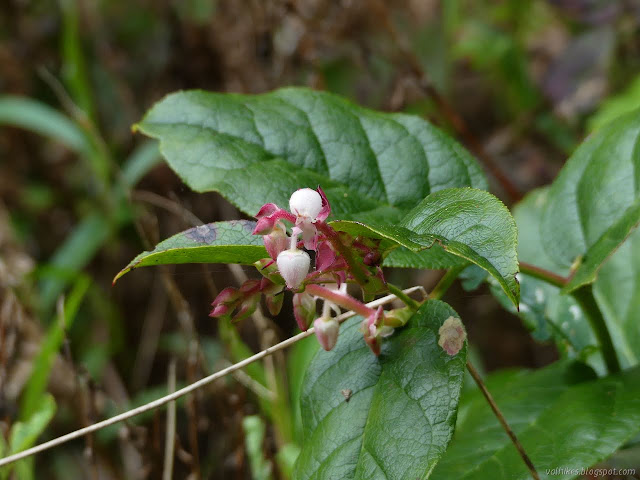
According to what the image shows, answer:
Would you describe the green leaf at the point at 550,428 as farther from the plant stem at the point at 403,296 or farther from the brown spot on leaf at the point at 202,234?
the brown spot on leaf at the point at 202,234

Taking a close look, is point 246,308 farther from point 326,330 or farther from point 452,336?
point 452,336

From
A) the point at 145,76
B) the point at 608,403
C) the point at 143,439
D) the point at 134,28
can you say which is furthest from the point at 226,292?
the point at 134,28

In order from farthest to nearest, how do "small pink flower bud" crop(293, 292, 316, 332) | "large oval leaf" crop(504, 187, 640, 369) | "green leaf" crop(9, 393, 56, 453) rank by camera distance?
"green leaf" crop(9, 393, 56, 453) → "large oval leaf" crop(504, 187, 640, 369) → "small pink flower bud" crop(293, 292, 316, 332)

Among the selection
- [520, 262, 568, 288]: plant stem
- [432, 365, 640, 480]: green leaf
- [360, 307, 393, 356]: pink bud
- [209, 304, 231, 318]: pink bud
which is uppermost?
[209, 304, 231, 318]: pink bud

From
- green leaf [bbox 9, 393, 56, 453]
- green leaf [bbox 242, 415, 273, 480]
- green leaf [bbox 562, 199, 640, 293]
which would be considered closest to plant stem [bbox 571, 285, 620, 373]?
green leaf [bbox 562, 199, 640, 293]

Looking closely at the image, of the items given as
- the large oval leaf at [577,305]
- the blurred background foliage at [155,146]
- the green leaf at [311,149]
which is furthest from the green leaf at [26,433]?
the large oval leaf at [577,305]

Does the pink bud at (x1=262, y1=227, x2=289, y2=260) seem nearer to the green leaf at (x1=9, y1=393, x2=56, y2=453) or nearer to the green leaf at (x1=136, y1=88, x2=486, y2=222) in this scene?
the green leaf at (x1=136, y1=88, x2=486, y2=222)

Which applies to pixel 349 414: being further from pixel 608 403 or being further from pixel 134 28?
pixel 134 28
